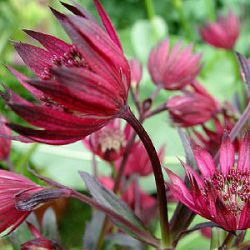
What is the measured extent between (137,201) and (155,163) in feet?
0.74

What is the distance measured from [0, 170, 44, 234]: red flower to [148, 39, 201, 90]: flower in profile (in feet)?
0.90

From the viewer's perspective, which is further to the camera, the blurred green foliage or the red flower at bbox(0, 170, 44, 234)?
the blurred green foliage

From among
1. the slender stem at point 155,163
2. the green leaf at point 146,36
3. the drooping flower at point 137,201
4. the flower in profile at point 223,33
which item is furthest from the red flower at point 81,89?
the green leaf at point 146,36

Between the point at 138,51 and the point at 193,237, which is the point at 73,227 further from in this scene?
the point at 138,51

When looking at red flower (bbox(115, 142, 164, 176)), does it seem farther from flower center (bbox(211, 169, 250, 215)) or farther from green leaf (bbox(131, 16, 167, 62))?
green leaf (bbox(131, 16, 167, 62))

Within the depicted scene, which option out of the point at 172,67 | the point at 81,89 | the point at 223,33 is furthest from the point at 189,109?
the point at 223,33

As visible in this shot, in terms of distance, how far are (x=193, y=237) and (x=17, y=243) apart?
0.35 meters

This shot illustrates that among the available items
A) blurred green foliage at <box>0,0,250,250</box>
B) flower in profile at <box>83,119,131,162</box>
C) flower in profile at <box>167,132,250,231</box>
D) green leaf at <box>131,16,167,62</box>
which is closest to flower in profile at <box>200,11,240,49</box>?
blurred green foliage at <box>0,0,250,250</box>

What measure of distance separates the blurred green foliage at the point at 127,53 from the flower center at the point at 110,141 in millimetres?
138

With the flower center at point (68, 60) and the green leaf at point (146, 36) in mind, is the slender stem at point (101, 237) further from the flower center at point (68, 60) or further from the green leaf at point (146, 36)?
the green leaf at point (146, 36)

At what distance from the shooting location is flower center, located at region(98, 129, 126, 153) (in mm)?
567

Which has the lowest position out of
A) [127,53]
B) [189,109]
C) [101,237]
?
[101,237]

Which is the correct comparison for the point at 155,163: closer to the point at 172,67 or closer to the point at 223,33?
the point at 172,67

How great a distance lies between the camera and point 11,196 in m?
0.41
